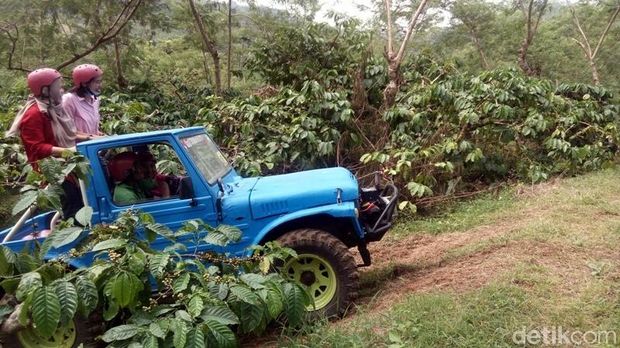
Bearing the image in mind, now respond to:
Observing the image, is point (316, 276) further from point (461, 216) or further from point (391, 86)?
point (391, 86)

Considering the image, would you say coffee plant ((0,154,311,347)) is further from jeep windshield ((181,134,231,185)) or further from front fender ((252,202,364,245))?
jeep windshield ((181,134,231,185))

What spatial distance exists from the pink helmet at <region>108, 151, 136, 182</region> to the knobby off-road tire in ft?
4.29

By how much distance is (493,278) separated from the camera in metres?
3.92

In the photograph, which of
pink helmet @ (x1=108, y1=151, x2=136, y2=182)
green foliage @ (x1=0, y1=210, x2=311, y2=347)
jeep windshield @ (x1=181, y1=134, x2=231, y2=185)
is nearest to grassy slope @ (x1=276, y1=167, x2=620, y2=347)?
Result: green foliage @ (x1=0, y1=210, x2=311, y2=347)

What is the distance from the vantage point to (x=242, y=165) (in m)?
6.16

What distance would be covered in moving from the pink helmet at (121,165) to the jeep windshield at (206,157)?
1.47 ft

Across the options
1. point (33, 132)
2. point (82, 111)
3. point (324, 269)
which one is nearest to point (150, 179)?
point (33, 132)

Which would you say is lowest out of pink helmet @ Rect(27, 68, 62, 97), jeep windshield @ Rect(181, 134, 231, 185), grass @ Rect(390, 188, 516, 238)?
grass @ Rect(390, 188, 516, 238)

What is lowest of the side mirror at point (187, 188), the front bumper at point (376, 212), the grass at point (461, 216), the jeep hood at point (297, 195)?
the grass at point (461, 216)

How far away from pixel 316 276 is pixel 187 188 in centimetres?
120

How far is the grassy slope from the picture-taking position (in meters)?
3.22

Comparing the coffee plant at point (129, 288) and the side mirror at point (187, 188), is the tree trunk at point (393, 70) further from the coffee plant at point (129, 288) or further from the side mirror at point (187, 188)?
the coffee plant at point (129, 288)

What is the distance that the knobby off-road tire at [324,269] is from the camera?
3.89m

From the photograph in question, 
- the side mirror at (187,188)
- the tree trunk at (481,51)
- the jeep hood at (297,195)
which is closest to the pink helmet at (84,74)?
the side mirror at (187,188)
